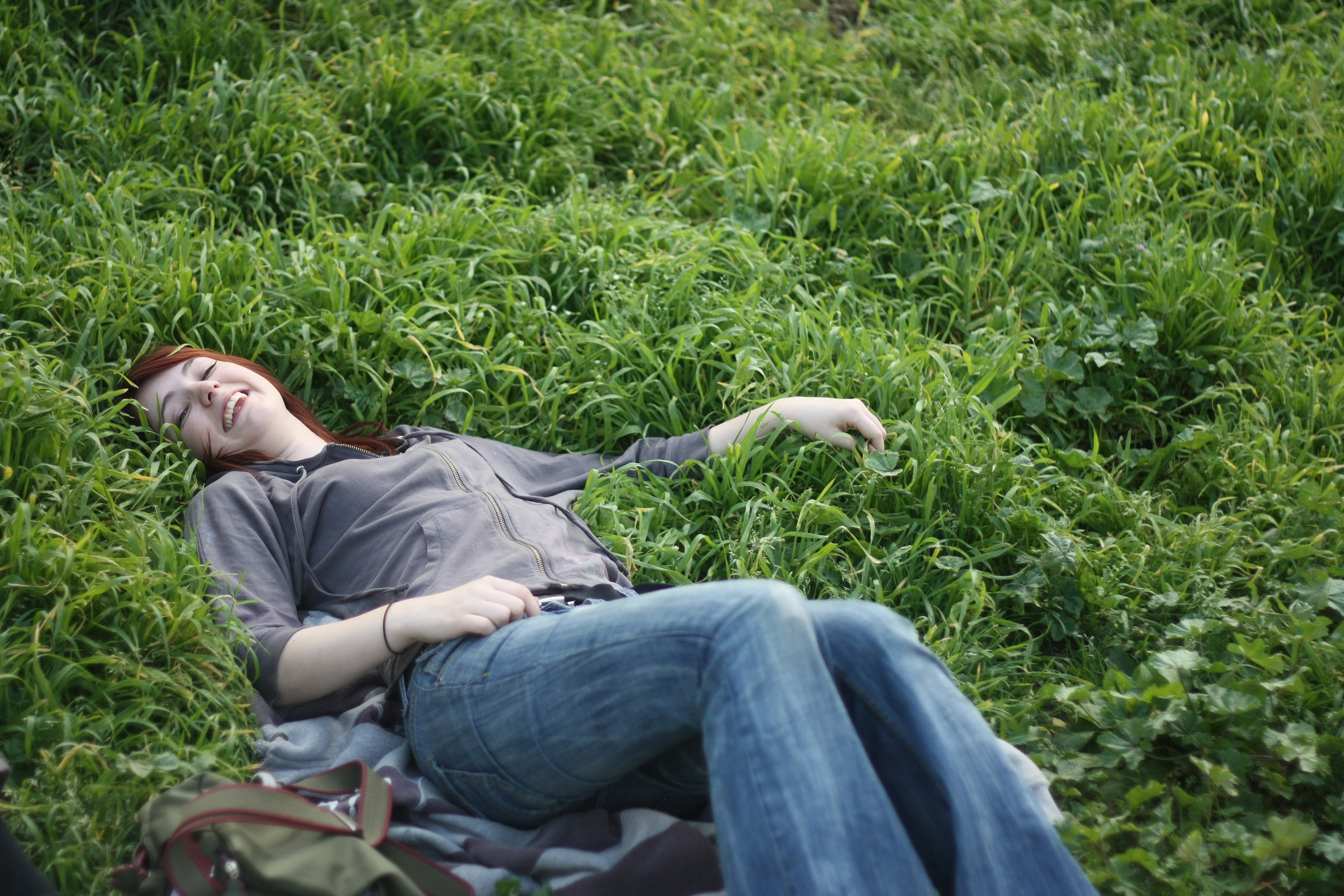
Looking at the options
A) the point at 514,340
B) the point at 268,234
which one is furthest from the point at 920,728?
the point at 268,234

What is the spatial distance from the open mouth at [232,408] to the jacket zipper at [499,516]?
551 millimetres

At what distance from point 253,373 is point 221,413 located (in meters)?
0.18

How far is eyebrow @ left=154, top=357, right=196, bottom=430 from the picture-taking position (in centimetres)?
266

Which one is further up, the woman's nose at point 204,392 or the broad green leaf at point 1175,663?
the woman's nose at point 204,392

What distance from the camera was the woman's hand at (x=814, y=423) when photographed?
9.23 ft

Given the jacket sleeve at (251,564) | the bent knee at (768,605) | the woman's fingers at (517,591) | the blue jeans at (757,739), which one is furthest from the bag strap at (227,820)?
the bent knee at (768,605)

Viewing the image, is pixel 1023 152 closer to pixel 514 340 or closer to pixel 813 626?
pixel 514 340

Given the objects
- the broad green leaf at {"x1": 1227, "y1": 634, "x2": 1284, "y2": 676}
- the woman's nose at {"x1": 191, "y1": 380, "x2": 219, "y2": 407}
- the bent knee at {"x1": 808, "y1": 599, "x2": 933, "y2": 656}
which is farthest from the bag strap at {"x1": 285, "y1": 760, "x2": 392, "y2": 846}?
the broad green leaf at {"x1": 1227, "y1": 634, "x2": 1284, "y2": 676}

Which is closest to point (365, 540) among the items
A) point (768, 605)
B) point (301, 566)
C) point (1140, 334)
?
point (301, 566)

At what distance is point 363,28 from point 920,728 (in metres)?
4.02

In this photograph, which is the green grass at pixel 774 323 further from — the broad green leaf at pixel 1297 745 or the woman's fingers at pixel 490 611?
the woman's fingers at pixel 490 611

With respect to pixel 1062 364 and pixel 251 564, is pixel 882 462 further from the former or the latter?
pixel 251 564

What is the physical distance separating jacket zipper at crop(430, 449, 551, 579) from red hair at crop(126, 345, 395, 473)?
305 mm

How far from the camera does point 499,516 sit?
7.89 ft
